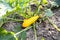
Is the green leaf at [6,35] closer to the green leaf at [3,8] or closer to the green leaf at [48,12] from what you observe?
the green leaf at [3,8]

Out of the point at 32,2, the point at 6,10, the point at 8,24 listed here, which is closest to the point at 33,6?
the point at 32,2

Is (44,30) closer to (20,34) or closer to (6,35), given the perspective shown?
(20,34)

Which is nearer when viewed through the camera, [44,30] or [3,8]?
[3,8]

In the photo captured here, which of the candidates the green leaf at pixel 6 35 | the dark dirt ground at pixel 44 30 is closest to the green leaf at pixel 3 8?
the green leaf at pixel 6 35

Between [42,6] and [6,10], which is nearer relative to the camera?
[6,10]

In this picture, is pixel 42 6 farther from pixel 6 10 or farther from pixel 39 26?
pixel 6 10

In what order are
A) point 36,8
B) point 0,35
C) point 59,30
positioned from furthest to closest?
point 36,8 → point 59,30 → point 0,35

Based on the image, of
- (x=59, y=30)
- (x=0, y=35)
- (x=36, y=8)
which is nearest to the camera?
(x=0, y=35)

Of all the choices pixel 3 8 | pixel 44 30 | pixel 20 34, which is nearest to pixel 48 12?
pixel 44 30

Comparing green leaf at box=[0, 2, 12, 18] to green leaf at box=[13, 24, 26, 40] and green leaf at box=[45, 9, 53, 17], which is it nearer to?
green leaf at box=[13, 24, 26, 40]

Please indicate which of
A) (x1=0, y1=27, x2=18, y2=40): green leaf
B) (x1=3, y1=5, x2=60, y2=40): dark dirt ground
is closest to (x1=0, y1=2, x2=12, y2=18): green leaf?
(x1=0, y1=27, x2=18, y2=40): green leaf

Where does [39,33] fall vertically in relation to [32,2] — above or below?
below
